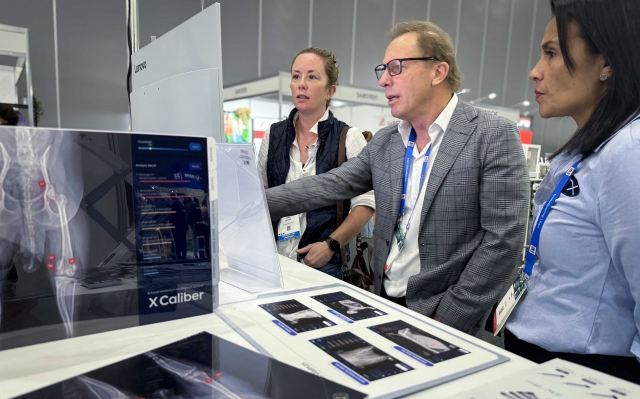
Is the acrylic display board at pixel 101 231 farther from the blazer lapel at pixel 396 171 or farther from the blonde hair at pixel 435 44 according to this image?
the blonde hair at pixel 435 44

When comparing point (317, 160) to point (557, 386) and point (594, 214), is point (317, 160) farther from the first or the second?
point (557, 386)

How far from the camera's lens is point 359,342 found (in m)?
0.74

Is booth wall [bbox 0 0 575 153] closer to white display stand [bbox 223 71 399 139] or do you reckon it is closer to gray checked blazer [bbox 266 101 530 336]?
white display stand [bbox 223 71 399 139]

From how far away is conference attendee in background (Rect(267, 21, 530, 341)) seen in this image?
1333 mm

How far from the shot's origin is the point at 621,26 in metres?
0.88

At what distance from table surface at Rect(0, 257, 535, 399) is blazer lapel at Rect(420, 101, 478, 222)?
1.97 feet

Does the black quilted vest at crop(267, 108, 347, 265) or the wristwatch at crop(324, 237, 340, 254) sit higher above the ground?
the black quilted vest at crop(267, 108, 347, 265)

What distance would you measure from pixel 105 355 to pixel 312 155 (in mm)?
1413

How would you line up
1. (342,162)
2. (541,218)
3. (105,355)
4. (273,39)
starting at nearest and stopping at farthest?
(105,355)
(541,218)
(342,162)
(273,39)

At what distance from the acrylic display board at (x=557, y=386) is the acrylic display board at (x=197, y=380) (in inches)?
7.3

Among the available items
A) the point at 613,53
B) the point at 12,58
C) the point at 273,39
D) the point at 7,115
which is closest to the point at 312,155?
the point at 613,53

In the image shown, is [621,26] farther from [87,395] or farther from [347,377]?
[87,395]


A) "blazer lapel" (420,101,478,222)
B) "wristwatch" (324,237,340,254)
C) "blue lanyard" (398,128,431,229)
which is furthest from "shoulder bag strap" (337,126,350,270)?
"blazer lapel" (420,101,478,222)

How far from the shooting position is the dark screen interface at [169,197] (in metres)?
0.80
